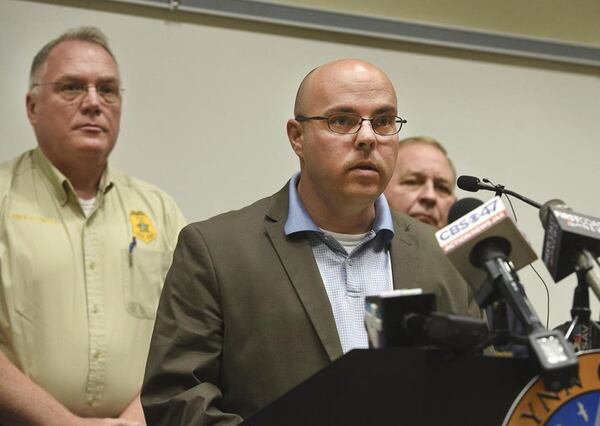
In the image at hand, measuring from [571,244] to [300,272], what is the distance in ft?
2.61

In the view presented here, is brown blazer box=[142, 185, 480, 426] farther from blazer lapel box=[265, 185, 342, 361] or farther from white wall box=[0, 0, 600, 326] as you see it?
white wall box=[0, 0, 600, 326]

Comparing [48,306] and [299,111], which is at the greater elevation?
[299,111]

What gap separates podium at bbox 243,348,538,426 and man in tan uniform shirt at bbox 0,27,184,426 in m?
1.42

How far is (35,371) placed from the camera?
2.80 meters

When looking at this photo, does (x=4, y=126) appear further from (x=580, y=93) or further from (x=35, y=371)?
(x=580, y=93)

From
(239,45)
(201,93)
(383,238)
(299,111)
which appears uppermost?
(239,45)

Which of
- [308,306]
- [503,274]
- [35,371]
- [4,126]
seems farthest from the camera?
[4,126]

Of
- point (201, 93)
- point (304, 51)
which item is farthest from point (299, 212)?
point (304, 51)

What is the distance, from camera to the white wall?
3.62 meters

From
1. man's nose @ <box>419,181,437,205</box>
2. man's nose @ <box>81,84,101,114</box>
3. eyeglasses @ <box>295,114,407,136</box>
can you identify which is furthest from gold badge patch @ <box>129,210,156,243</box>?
man's nose @ <box>419,181,437,205</box>

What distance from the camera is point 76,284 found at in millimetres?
2934

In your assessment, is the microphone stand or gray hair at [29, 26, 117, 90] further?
gray hair at [29, 26, 117, 90]

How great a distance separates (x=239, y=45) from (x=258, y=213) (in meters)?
1.62

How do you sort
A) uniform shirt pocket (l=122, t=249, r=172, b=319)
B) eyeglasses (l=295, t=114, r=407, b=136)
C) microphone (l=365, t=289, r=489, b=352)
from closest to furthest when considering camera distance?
microphone (l=365, t=289, r=489, b=352), eyeglasses (l=295, t=114, r=407, b=136), uniform shirt pocket (l=122, t=249, r=172, b=319)
